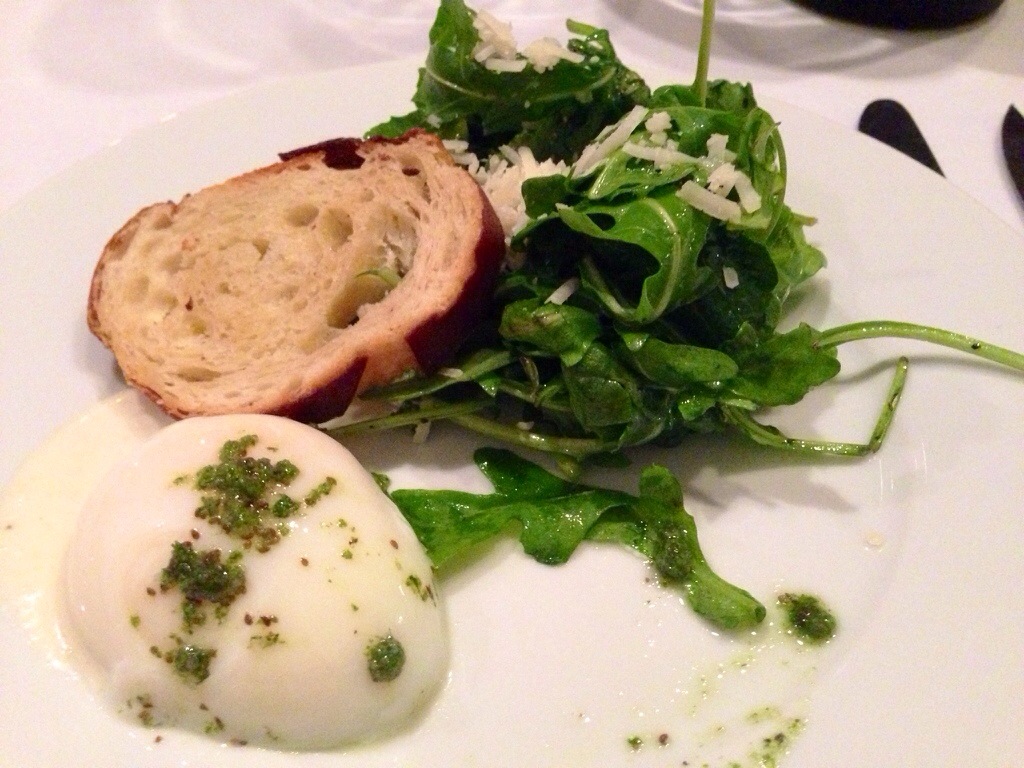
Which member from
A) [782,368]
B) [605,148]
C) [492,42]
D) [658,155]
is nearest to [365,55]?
[492,42]

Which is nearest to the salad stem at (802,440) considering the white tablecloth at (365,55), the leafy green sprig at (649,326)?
the leafy green sprig at (649,326)

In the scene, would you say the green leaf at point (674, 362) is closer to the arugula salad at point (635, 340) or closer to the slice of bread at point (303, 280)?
the arugula salad at point (635, 340)

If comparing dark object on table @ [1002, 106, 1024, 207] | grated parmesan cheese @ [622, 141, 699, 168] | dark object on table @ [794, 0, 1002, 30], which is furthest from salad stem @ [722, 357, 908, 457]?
dark object on table @ [794, 0, 1002, 30]

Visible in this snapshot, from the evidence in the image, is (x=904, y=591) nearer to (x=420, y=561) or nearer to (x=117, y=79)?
(x=420, y=561)

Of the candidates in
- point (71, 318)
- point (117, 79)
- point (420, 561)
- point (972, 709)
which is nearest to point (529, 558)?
point (420, 561)

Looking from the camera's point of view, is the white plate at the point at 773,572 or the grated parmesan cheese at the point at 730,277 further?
the grated parmesan cheese at the point at 730,277

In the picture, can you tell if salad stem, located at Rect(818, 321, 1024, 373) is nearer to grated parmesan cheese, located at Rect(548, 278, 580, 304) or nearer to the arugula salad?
the arugula salad
